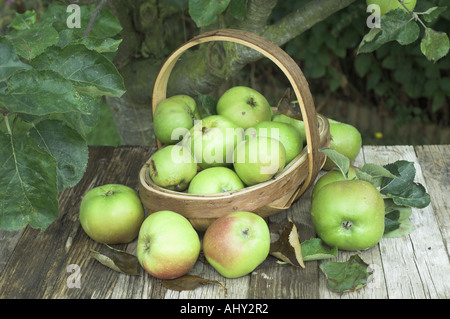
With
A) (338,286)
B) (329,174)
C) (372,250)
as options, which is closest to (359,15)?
(329,174)

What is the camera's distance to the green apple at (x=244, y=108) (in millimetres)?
1652

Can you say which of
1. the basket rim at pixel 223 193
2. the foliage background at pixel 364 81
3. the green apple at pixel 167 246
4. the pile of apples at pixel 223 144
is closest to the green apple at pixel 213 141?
the pile of apples at pixel 223 144

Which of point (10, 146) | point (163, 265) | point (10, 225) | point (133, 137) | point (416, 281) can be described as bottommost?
point (133, 137)

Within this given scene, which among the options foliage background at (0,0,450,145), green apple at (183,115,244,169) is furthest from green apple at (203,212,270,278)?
foliage background at (0,0,450,145)

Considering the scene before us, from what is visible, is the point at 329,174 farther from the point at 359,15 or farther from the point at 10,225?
the point at 359,15

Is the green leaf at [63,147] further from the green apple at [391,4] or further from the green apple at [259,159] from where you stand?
the green apple at [391,4]

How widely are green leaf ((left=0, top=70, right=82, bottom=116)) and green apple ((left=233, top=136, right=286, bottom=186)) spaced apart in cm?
45

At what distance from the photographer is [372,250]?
147 cm

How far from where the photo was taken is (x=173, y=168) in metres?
1.50

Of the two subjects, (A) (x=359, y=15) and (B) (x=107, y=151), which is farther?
(A) (x=359, y=15)

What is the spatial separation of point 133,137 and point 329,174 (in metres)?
1.08

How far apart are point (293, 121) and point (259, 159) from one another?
1.08 feet

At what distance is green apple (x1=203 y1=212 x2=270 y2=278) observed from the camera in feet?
4.42
